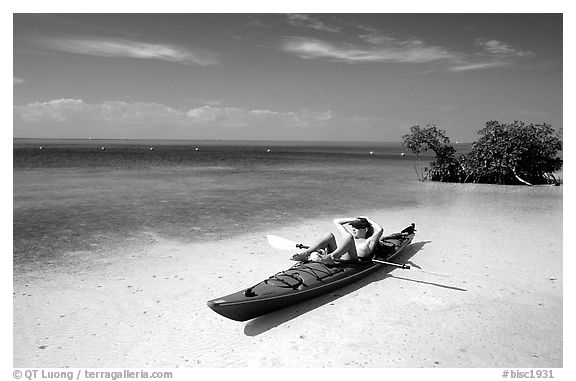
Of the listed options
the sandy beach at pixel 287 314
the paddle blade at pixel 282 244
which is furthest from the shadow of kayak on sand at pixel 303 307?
the paddle blade at pixel 282 244

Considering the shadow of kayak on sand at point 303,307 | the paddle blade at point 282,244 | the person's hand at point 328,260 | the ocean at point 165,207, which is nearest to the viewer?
the shadow of kayak on sand at point 303,307

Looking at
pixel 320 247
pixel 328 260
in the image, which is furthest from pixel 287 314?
pixel 320 247

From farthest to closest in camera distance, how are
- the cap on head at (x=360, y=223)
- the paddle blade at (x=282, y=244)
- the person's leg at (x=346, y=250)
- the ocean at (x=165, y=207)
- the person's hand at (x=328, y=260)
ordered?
the ocean at (x=165, y=207), the paddle blade at (x=282, y=244), the cap on head at (x=360, y=223), the person's leg at (x=346, y=250), the person's hand at (x=328, y=260)

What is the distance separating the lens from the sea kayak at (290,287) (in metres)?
5.52

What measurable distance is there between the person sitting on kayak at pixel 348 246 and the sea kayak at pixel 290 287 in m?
0.15

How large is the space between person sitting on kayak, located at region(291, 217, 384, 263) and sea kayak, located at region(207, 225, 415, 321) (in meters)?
0.15

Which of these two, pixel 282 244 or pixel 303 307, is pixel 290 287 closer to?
pixel 303 307

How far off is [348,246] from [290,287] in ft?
4.95

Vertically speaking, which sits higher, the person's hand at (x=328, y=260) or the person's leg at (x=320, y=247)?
the person's leg at (x=320, y=247)

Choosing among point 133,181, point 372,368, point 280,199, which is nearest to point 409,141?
point 280,199

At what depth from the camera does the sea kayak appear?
552cm

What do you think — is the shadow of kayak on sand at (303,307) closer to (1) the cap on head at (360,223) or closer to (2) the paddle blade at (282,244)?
(1) the cap on head at (360,223)
